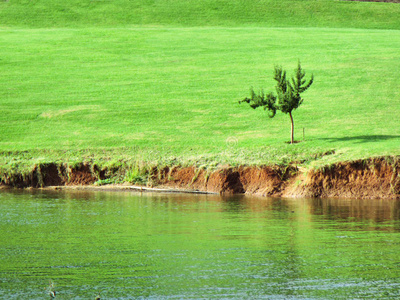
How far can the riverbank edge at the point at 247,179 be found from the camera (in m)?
27.8

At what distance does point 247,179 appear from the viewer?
29812 millimetres

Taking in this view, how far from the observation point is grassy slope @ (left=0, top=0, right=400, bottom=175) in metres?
34.0

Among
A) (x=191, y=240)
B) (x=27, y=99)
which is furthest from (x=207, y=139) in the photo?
(x=191, y=240)

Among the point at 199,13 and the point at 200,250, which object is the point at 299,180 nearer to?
the point at 200,250

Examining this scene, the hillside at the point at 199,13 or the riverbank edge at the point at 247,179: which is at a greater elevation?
the hillside at the point at 199,13

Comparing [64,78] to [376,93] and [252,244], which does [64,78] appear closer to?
[376,93]

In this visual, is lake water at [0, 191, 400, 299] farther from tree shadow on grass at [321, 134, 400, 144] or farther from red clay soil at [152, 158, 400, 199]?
tree shadow on grass at [321, 134, 400, 144]

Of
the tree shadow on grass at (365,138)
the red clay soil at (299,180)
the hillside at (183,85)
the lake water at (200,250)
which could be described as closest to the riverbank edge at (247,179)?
the red clay soil at (299,180)

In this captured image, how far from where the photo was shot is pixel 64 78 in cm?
4897

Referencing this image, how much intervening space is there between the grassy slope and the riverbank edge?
0.72m

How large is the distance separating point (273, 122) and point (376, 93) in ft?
27.7

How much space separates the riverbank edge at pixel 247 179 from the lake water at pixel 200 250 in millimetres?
2935

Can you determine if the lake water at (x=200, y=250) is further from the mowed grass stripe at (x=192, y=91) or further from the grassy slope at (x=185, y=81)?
the mowed grass stripe at (x=192, y=91)

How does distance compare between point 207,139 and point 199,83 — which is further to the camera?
point 199,83
